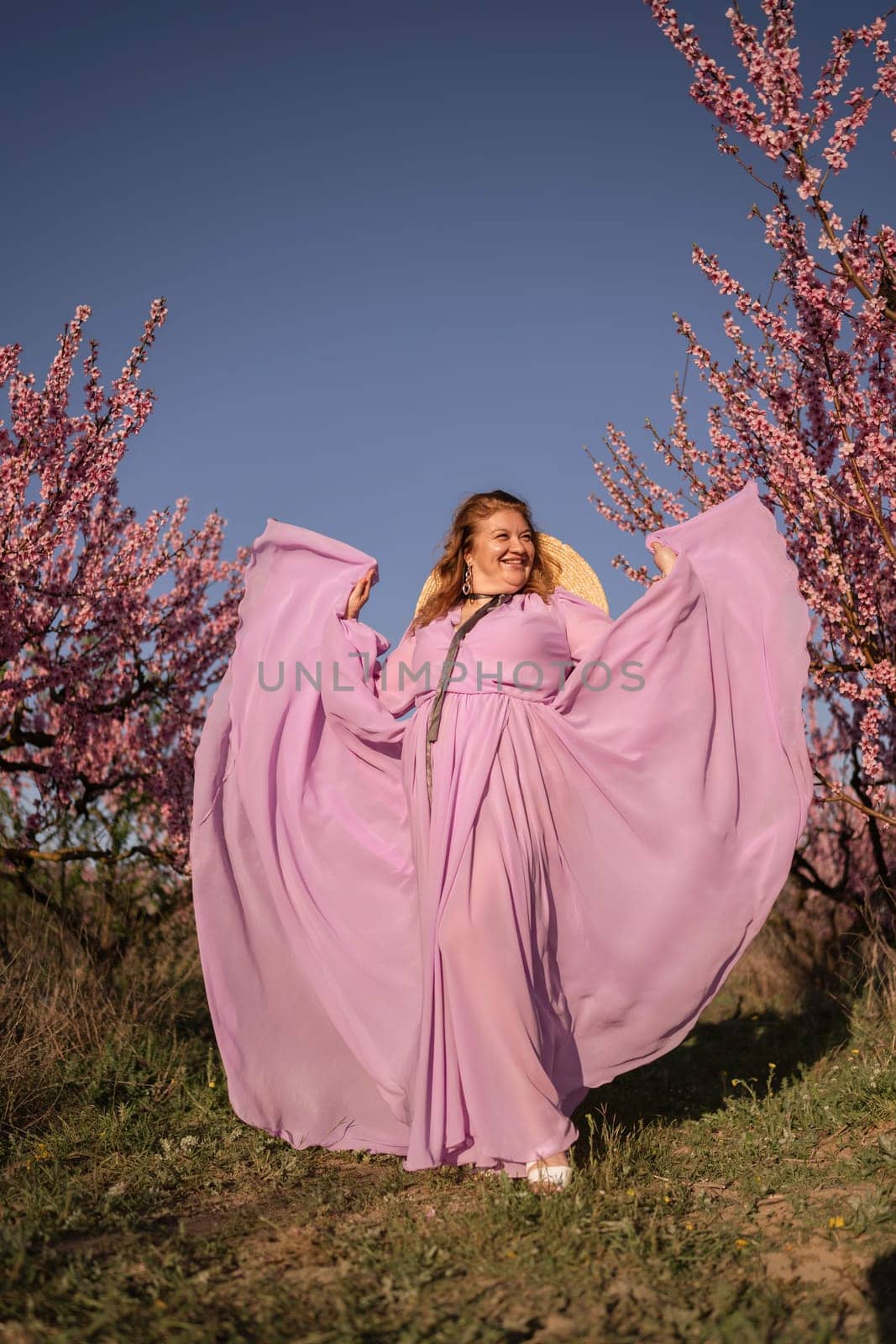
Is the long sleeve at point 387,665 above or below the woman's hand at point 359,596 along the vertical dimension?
below

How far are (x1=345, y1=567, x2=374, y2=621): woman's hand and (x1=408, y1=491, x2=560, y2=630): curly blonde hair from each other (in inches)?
8.7

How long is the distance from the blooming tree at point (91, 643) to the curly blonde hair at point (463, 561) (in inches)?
76.2

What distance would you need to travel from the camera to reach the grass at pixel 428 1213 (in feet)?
7.59

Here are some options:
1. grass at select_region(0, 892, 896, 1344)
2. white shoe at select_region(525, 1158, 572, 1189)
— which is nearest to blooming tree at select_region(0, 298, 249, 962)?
grass at select_region(0, 892, 896, 1344)

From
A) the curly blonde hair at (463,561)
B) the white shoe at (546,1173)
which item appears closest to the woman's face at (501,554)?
the curly blonde hair at (463,561)

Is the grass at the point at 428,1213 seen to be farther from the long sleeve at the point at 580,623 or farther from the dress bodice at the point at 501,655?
the long sleeve at the point at 580,623

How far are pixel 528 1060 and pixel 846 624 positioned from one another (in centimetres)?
259

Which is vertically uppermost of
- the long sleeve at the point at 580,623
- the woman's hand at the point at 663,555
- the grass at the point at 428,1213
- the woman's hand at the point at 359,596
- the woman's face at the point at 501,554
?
the woman's hand at the point at 663,555

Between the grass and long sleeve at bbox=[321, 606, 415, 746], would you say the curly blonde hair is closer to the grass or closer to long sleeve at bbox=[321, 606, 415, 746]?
long sleeve at bbox=[321, 606, 415, 746]

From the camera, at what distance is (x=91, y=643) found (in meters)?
6.04

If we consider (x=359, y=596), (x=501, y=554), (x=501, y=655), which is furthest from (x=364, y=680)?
(x=501, y=554)

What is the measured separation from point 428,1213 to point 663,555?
2.34 m

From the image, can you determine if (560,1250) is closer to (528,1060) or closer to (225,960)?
(528,1060)

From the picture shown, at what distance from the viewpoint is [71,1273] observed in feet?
7.98
